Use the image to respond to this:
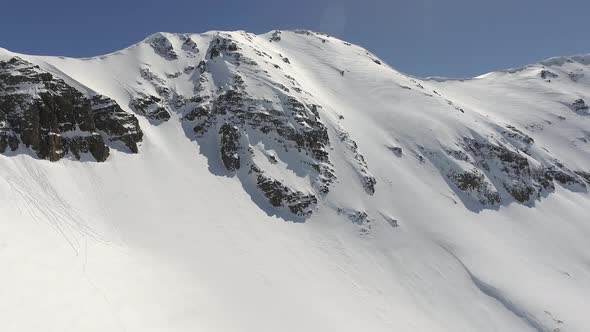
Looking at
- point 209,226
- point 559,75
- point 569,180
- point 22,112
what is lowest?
point 209,226

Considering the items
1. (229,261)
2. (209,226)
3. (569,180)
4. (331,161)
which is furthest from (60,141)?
(569,180)

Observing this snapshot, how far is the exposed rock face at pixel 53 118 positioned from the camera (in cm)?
3688

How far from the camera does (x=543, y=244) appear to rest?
45.1 m

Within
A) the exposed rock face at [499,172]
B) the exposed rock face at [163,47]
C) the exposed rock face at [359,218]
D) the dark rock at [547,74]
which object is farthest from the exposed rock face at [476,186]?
the dark rock at [547,74]

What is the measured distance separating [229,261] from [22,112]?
24.4 meters

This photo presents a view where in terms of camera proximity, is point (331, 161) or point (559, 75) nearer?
point (331, 161)

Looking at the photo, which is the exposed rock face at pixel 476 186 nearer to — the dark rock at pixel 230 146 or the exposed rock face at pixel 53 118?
the dark rock at pixel 230 146

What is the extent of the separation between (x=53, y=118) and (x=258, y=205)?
21.2m

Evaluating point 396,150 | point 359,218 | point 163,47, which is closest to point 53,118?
point 163,47

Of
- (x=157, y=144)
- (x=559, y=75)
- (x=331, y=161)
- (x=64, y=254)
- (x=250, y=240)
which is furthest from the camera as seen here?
(x=559, y=75)

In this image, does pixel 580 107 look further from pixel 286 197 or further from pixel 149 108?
pixel 149 108

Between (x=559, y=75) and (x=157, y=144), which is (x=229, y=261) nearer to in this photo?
(x=157, y=144)

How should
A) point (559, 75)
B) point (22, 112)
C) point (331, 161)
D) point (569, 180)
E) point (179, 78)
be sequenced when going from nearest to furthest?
point (22, 112), point (331, 161), point (179, 78), point (569, 180), point (559, 75)

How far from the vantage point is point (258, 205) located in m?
40.5
